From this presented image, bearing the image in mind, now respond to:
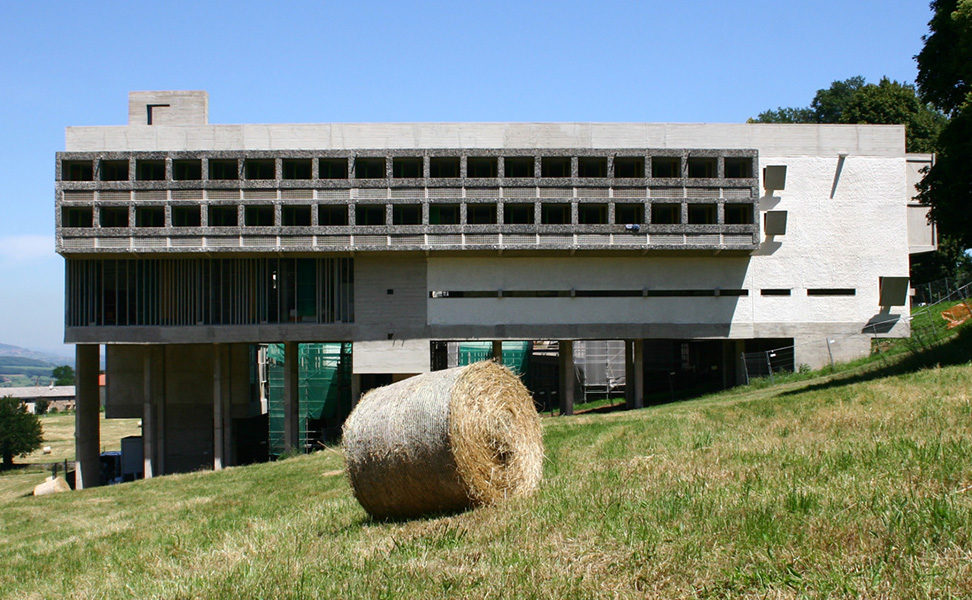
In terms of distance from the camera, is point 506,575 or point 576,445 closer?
point 506,575

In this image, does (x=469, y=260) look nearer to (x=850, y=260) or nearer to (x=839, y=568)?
(x=850, y=260)

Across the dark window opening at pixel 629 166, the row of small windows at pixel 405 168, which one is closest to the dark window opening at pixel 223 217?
the row of small windows at pixel 405 168

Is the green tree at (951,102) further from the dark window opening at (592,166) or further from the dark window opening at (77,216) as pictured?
the dark window opening at (77,216)

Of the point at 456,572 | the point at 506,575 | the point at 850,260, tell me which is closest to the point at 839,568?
the point at 506,575

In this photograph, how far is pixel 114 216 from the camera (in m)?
40.8

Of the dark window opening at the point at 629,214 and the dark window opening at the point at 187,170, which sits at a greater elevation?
the dark window opening at the point at 187,170

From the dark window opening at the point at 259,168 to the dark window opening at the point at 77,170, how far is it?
23.9 ft

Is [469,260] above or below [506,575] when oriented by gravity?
above

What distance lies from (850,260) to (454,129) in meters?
19.6

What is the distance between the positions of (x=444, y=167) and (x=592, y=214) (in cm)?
721

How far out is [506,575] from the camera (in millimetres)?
7426

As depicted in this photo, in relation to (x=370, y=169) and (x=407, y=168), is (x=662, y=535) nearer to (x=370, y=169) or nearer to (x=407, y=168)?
(x=407, y=168)

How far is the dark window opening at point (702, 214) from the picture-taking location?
132ft

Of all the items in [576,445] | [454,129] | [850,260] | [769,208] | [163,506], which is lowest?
[163,506]
